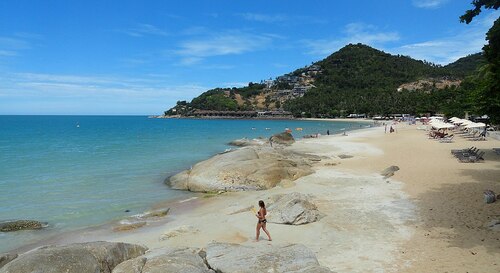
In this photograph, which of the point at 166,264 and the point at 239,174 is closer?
the point at 166,264

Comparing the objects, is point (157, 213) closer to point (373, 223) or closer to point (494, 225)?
point (373, 223)

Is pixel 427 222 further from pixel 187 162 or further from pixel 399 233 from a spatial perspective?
pixel 187 162

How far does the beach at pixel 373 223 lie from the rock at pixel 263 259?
4.86ft

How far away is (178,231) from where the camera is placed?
1381 cm

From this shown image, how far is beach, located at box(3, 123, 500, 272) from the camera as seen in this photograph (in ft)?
32.9

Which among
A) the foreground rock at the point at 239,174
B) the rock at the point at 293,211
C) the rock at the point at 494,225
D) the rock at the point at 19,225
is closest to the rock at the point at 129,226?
the rock at the point at 19,225

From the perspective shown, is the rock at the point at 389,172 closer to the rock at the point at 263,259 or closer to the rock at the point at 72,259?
the rock at the point at 263,259

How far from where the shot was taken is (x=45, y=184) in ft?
87.3

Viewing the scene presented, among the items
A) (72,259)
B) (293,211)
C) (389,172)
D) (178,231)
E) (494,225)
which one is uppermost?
(72,259)

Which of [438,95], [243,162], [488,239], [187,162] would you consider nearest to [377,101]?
[438,95]

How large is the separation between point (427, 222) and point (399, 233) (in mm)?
1668

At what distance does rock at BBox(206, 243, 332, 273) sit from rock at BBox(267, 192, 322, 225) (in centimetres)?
415

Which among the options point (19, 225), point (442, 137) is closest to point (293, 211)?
point (19, 225)

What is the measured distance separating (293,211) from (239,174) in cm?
832
